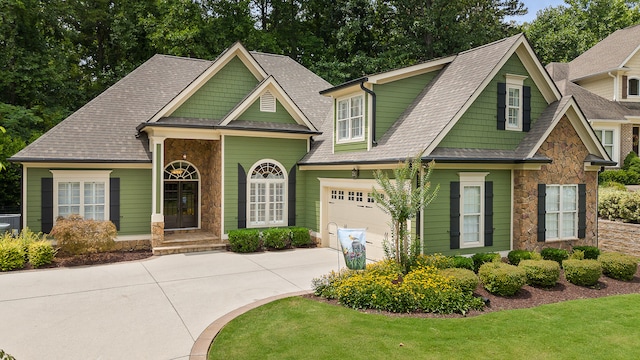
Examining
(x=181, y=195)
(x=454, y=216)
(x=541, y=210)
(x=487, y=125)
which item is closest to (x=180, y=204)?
(x=181, y=195)

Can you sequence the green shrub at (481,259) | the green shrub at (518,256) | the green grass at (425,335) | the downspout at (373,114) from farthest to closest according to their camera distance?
the downspout at (373,114), the green shrub at (518,256), the green shrub at (481,259), the green grass at (425,335)

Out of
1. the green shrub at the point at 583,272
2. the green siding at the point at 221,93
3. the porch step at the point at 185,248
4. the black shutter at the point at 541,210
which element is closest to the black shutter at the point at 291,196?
the porch step at the point at 185,248

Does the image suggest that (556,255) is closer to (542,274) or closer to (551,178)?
(542,274)

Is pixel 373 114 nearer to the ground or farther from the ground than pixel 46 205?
farther from the ground

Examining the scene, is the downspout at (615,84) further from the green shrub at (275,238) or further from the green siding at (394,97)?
the green shrub at (275,238)

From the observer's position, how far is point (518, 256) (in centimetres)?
1127

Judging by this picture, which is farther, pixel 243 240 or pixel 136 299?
pixel 243 240

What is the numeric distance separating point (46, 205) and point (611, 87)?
30125mm

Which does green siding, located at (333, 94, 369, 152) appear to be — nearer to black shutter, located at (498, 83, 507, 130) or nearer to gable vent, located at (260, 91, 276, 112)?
gable vent, located at (260, 91, 276, 112)

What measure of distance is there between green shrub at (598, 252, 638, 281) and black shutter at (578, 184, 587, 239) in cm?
224

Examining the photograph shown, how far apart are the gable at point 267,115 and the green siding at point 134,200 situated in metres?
3.94

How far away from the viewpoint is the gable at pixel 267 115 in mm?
15469

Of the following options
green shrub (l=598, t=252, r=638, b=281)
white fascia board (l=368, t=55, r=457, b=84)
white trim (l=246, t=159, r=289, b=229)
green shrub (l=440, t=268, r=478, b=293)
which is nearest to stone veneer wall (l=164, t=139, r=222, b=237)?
white trim (l=246, t=159, r=289, b=229)

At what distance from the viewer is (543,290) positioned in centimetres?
980
